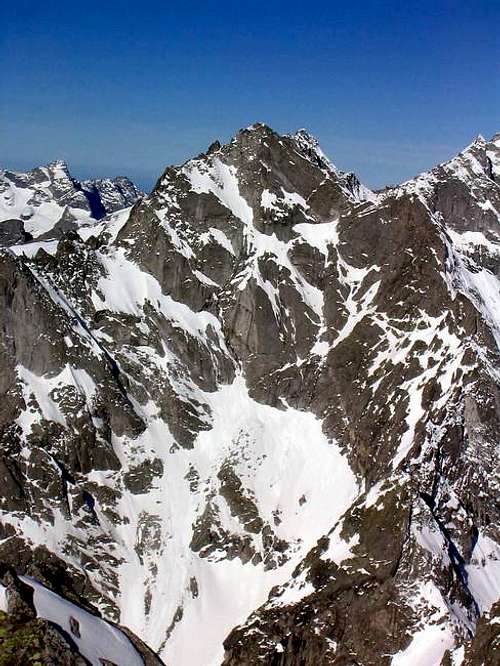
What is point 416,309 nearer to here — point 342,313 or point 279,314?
point 342,313

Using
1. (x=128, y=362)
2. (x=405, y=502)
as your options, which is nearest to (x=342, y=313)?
(x=128, y=362)

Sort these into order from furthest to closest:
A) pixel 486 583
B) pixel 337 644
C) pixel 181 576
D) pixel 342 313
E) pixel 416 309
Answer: pixel 342 313, pixel 416 309, pixel 181 576, pixel 486 583, pixel 337 644

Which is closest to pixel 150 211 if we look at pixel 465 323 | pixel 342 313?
pixel 342 313

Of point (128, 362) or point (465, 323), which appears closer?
point (465, 323)

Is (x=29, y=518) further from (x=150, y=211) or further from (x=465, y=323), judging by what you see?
(x=465, y=323)

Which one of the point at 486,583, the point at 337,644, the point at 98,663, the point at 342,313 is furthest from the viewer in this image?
the point at 342,313

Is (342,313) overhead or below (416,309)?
overhead

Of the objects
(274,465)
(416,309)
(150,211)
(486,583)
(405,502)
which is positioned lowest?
(486,583)
